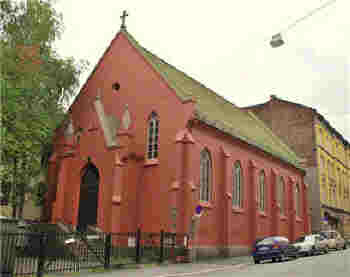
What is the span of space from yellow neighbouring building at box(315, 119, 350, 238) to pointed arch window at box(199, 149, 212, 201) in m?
20.4

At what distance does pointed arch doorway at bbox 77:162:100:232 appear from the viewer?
863 inches

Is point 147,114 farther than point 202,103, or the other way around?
point 202,103

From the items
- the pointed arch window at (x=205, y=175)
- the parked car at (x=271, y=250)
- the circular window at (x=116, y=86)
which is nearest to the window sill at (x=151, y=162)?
the pointed arch window at (x=205, y=175)

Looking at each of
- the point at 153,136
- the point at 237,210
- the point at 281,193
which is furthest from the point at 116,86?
the point at 281,193

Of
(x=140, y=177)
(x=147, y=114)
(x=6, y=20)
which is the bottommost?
(x=140, y=177)

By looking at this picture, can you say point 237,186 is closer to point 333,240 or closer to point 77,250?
point 333,240

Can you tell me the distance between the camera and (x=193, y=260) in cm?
1989

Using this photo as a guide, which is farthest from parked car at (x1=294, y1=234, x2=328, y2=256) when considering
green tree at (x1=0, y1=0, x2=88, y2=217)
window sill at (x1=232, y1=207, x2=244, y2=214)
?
green tree at (x1=0, y1=0, x2=88, y2=217)

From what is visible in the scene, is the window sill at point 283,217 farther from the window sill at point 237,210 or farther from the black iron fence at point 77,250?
the black iron fence at point 77,250

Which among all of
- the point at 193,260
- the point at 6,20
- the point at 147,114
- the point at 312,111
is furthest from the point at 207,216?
the point at 312,111

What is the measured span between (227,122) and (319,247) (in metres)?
10.2

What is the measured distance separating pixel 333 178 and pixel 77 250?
121 feet

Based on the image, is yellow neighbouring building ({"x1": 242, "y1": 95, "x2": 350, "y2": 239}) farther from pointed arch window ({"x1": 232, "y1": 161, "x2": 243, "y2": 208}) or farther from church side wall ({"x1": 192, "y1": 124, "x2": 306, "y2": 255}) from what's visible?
pointed arch window ({"x1": 232, "y1": 161, "x2": 243, "y2": 208})

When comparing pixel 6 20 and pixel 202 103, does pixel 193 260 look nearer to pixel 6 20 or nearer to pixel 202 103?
pixel 202 103
